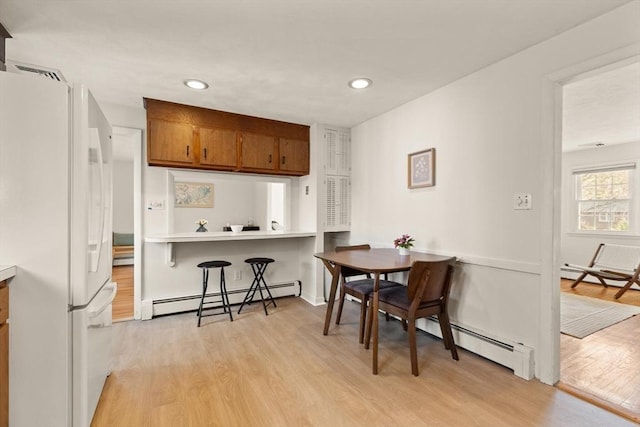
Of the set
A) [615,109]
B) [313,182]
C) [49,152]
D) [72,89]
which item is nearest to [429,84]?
[313,182]

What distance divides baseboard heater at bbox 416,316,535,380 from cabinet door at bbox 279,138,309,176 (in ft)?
7.55

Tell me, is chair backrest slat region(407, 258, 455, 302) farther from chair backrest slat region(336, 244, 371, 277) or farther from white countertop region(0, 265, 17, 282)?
white countertop region(0, 265, 17, 282)

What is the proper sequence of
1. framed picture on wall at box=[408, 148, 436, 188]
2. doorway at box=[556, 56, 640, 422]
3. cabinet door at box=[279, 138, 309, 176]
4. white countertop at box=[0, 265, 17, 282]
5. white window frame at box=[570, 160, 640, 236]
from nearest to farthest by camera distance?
white countertop at box=[0, 265, 17, 282], doorway at box=[556, 56, 640, 422], framed picture on wall at box=[408, 148, 436, 188], cabinet door at box=[279, 138, 309, 176], white window frame at box=[570, 160, 640, 236]

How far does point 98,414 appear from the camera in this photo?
67.1 inches

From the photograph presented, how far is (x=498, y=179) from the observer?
2.25m

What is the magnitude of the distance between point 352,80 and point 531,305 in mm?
2186

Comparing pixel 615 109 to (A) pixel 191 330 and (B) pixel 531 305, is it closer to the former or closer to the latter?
(B) pixel 531 305

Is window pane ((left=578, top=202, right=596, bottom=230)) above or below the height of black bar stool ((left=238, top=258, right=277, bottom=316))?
above

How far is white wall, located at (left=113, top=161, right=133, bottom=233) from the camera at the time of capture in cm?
645

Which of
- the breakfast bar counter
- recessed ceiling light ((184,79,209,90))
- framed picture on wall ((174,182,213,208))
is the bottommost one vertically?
the breakfast bar counter

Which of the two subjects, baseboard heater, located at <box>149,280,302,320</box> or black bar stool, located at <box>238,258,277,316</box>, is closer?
baseboard heater, located at <box>149,280,302,320</box>

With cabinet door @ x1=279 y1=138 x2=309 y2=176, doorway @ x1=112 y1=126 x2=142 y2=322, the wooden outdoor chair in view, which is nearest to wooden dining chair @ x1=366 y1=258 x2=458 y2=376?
cabinet door @ x1=279 y1=138 x2=309 y2=176

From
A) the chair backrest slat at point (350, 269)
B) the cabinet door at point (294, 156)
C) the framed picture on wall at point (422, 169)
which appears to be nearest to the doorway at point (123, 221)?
the cabinet door at point (294, 156)

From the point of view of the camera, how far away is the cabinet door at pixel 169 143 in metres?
3.04
